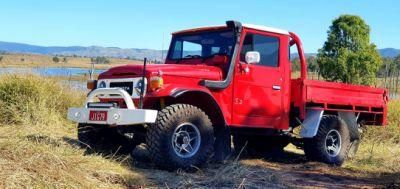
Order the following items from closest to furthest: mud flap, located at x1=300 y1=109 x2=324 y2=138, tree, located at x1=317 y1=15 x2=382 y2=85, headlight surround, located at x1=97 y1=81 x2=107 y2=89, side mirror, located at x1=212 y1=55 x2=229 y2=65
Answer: headlight surround, located at x1=97 y1=81 x2=107 y2=89, side mirror, located at x1=212 y1=55 x2=229 y2=65, mud flap, located at x1=300 y1=109 x2=324 y2=138, tree, located at x1=317 y1=15 x2=382 y2=85

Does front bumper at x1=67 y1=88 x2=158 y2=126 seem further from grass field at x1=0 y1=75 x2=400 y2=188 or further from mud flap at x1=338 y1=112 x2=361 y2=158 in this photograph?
mud flap at x1=338 y1=112 x2=361 y2=158

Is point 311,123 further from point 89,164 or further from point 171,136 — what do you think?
point 89,164

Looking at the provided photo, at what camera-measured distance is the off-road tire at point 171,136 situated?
6652mm

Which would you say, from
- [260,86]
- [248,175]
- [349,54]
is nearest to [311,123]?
[260,86]

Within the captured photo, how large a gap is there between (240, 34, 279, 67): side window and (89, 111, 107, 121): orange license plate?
7.10 feet

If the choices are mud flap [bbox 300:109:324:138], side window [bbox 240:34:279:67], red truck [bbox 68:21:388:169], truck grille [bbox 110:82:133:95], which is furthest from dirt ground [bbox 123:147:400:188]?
side window [bbox 240:34:279:67]

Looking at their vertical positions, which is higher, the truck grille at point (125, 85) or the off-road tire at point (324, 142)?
the truck grille at point (125, 85)

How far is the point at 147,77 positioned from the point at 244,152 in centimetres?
334

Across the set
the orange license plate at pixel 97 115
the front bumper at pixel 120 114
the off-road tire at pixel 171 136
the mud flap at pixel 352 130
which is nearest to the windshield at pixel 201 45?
the off-road tire at pixel 171 136

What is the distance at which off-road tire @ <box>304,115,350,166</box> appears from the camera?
9.06m

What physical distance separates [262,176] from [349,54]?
90.1ft

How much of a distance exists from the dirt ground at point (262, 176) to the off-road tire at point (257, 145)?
2.42 feet

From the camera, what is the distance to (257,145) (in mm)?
9898

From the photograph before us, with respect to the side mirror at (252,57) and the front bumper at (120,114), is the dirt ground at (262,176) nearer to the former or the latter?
the front bumper at (120,114)
